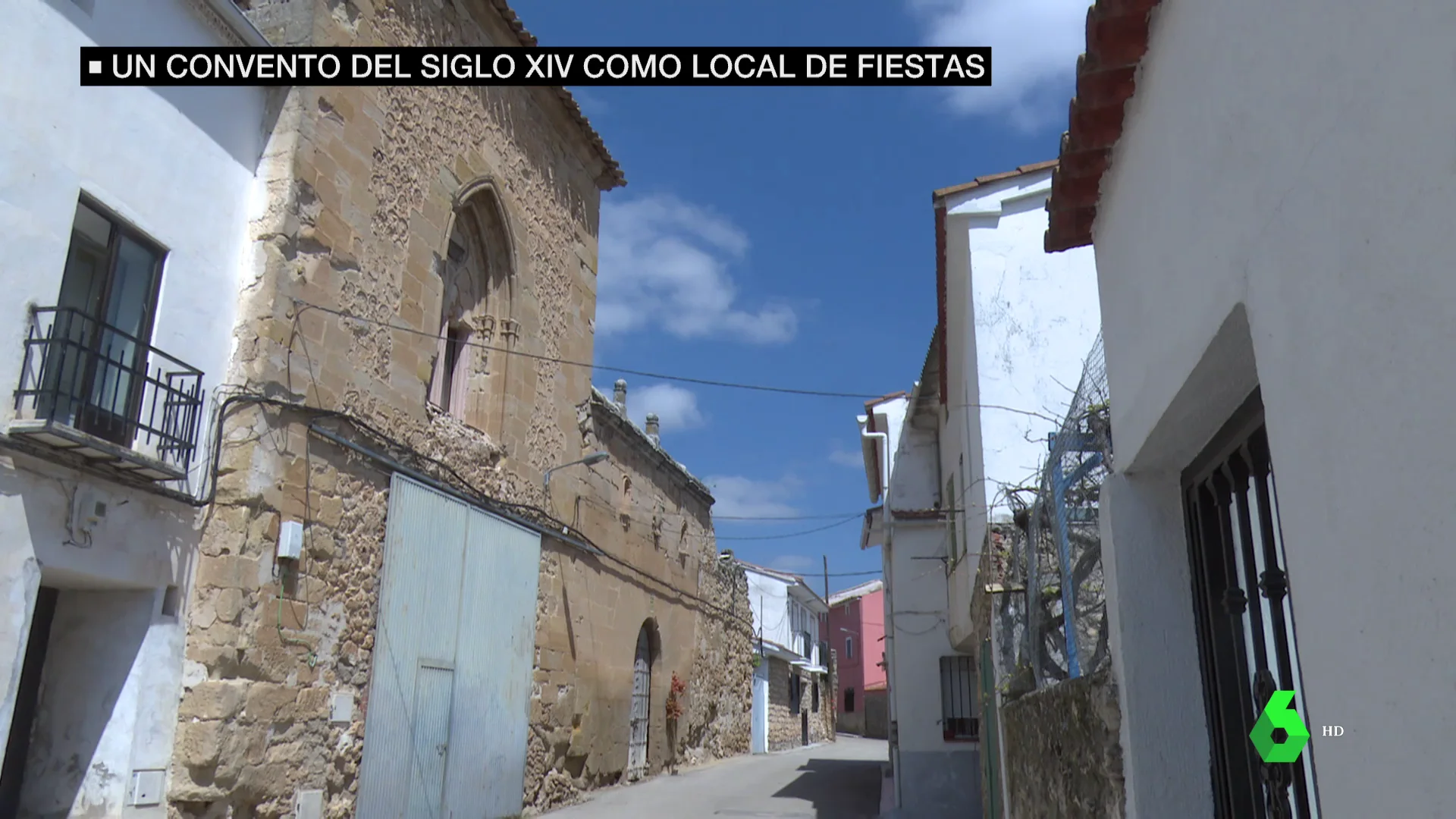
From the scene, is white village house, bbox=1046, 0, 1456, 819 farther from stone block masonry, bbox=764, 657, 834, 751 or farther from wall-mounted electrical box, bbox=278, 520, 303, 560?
stone block masonry, bbox=764, 657, 834, 751

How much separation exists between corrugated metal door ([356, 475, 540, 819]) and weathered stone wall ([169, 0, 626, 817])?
11.3 inches

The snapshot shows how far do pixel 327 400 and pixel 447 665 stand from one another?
309 cm

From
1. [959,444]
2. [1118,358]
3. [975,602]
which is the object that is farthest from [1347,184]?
[959,444]

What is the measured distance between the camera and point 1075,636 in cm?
489

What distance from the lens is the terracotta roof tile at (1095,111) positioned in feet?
10.3

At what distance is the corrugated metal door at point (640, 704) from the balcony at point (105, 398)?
31.2 feet

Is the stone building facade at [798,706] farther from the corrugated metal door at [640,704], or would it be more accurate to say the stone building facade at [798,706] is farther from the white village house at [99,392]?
the white village house at [99,392]

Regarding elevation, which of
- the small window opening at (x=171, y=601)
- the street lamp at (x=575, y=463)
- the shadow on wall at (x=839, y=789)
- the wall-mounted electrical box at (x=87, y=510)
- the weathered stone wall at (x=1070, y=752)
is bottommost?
the shadow on wall at (x=839, y=789)

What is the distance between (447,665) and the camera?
10.1 metres

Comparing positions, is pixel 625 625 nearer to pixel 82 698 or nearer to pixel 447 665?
pixel 447 665

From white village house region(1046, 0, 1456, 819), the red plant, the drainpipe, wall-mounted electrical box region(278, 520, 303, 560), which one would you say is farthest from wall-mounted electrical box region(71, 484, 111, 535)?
the red plant

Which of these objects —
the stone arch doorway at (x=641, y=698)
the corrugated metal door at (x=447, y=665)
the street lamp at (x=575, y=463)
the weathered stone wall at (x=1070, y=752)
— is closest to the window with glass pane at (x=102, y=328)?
the corrugated metal door at (x=447, y=665)

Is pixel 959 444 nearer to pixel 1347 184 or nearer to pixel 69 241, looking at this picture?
pixel 69 241

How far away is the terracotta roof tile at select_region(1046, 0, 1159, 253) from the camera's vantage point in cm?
313
